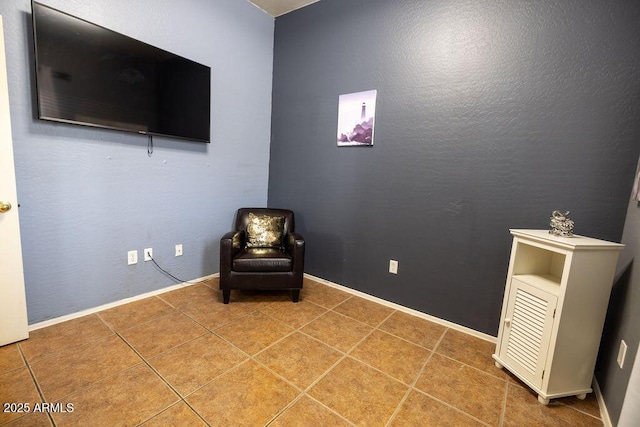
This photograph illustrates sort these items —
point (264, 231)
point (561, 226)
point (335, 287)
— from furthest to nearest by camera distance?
point (335, 287) < point (264, 231) < point (561, 226)

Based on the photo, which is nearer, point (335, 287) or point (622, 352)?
point (622, 352)

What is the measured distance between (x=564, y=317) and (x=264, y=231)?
2.31 meters

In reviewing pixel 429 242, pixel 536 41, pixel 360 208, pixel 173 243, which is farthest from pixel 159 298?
pixel 536 41

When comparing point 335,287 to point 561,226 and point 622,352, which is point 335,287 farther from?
point 622,352

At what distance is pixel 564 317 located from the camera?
1.44 meters

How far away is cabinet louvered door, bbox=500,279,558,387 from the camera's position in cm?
150

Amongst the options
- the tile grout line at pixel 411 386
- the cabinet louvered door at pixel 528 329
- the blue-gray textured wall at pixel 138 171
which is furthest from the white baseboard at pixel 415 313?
the blue-gray textured wall at pixel 138 171

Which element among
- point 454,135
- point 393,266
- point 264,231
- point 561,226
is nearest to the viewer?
point 561,226

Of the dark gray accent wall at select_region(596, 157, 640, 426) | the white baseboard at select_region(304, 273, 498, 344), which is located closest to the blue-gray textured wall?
the white baseboard at select_region(304, 273, 498, 344)

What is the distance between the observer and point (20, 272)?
5.67 feet

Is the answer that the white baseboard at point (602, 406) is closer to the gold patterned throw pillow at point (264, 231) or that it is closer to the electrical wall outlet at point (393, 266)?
the electrical wall outlet at point (393, 266)

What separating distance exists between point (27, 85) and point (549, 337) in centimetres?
341

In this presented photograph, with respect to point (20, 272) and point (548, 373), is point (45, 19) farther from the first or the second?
point (548, 373)

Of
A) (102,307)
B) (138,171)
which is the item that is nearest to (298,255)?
(138,171)
